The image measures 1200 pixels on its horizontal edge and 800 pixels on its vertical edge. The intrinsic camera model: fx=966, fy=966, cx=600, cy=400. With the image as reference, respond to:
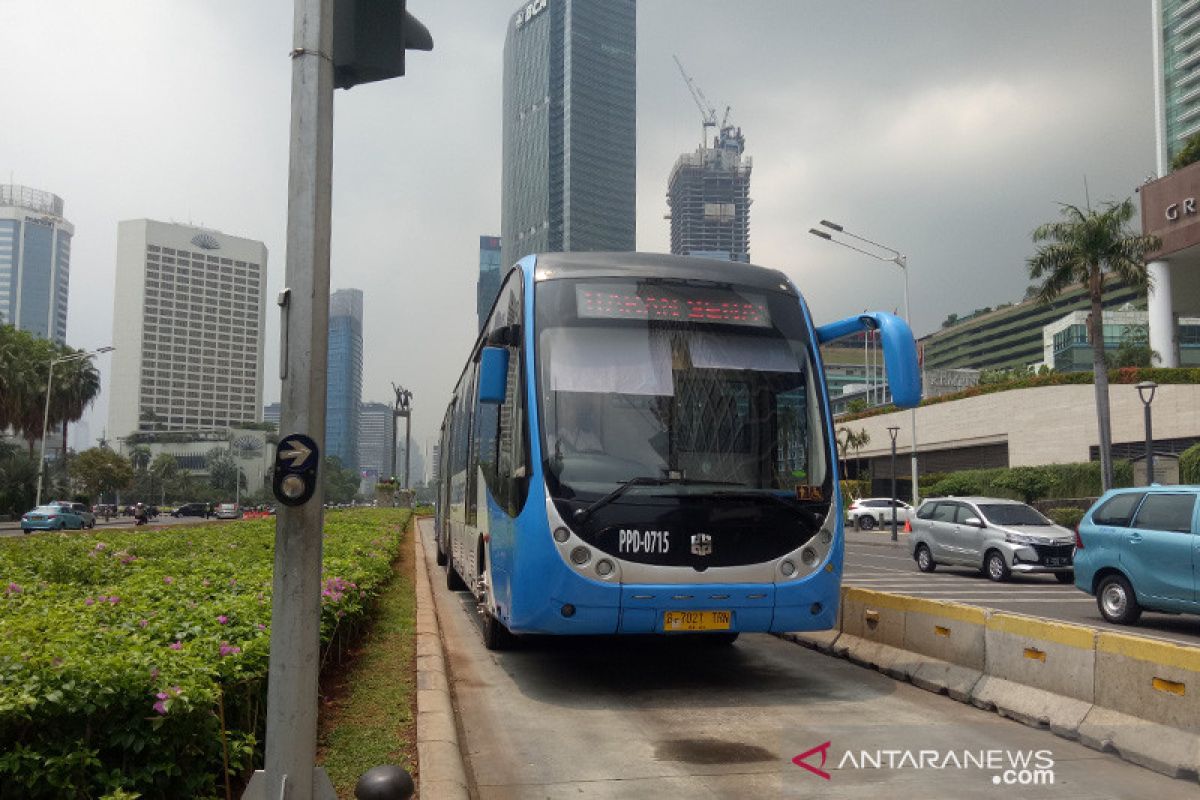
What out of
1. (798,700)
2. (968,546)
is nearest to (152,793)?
(798,700)

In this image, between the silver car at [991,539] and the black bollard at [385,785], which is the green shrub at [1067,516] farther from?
the black bollard at [385,785]

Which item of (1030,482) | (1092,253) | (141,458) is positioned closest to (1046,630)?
(1092,253)

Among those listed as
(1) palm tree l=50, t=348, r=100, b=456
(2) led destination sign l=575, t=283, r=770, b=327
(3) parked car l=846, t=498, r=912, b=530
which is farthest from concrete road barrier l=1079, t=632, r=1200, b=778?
(1) palm tree l=50, t=348, r=100, b=456

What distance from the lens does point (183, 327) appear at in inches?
6073

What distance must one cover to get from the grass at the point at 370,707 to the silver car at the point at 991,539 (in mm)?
12666

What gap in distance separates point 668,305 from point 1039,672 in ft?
13.0

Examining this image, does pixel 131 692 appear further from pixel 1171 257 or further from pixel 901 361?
pixel 1171 257

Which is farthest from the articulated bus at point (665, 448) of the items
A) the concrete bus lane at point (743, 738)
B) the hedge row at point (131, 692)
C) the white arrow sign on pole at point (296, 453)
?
the white arrow sign on pole at point (296, 453)

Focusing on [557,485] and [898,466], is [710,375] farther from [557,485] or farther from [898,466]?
[898,466]

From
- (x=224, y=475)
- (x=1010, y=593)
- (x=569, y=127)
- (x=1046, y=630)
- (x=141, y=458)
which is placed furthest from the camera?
(x=569, y=127)

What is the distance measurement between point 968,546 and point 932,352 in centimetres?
15555

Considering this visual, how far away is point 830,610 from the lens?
779 cm

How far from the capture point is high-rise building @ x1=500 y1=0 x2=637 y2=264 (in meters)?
142

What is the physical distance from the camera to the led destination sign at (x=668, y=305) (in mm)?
8094
